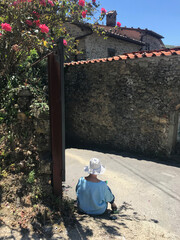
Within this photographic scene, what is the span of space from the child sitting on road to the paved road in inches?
28.2

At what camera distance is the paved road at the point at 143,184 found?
10.5 feet

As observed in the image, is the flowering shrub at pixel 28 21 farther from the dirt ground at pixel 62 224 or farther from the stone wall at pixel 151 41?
the stone wall at pixel 151 41

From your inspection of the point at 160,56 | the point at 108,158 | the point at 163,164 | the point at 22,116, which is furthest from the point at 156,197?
the point at 160,56

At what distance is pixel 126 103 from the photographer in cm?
668

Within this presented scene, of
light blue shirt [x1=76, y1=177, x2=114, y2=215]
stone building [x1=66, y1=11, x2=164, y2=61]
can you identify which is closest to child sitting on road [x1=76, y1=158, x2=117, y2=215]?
light blue shirt [x1=76, y1=177, x2=114, y2=215]

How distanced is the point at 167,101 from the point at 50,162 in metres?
4.31

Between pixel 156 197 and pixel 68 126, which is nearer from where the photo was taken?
pixel 156 197

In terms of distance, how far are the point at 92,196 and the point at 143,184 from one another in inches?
81.4

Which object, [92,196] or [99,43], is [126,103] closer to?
[92,196]

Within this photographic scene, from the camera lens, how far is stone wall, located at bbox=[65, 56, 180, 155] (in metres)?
5.83

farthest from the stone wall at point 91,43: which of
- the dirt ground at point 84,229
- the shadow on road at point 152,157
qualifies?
the dirt ground at point 84,229

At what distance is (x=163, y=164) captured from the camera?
5668 mm

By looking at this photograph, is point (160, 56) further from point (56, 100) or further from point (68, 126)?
point (68, 126)

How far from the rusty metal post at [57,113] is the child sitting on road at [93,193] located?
383 millimetres
